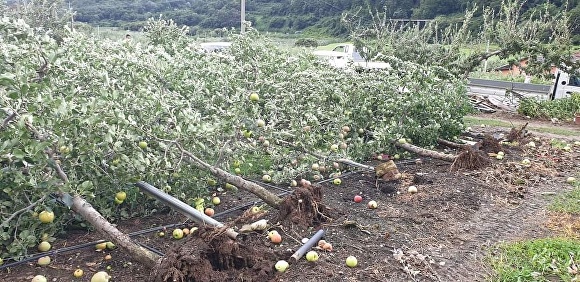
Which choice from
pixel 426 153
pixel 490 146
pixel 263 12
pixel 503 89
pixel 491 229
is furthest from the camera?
pixel 263 12

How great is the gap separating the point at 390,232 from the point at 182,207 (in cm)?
172

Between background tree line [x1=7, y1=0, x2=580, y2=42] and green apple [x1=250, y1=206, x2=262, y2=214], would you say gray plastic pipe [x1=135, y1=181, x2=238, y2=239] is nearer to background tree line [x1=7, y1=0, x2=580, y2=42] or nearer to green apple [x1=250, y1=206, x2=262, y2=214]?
green apple [x1=250, y1=206, x2=262, y2=214]

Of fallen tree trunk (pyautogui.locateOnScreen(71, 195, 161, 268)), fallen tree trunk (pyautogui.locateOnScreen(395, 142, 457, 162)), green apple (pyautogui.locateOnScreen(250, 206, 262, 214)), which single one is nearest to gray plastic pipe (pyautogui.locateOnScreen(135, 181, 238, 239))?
fallen tree trunk (pyautogui.locateOnScreen(71, 195, 161, 268))

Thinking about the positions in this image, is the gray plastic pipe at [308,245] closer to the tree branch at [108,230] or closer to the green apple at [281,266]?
the green apple at [281,266]

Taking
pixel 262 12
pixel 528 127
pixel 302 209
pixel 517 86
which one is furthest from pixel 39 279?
pixel 262 12

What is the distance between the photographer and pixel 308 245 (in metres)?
3.58

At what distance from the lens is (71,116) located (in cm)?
323

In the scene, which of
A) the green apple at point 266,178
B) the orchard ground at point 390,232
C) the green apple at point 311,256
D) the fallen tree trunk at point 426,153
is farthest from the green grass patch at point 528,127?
the green apple at point 311,256

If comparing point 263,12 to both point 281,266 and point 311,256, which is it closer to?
point 311,256

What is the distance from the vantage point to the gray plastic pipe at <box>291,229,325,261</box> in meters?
3.41

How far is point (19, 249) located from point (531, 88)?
18028mm

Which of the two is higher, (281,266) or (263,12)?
(263,12)

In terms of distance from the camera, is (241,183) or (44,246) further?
(241,183)

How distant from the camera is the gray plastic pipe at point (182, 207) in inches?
137
